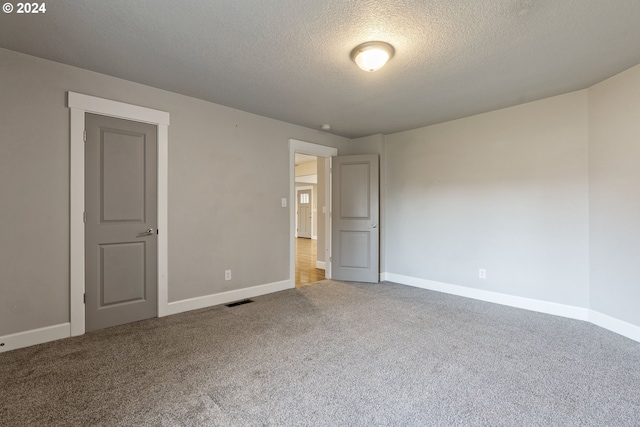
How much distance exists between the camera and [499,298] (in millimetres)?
3727

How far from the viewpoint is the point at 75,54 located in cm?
246

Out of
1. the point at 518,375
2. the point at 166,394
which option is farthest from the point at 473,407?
the point at 166,394

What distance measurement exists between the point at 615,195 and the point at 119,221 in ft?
15.8

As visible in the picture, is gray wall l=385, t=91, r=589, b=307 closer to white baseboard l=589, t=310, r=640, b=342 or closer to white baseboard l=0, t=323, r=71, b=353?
white baseboard l=589, t=310, r=640, b=342

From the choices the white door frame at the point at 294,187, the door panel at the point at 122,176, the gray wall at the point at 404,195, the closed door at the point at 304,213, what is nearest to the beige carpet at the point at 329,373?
the gray wall at the point at 404,195

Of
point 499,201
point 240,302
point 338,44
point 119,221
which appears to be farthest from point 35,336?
point 499,201

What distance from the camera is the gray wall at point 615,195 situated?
2.67 m

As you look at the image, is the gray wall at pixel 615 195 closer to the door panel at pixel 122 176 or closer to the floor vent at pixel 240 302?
the floor vent at pixel 240 302

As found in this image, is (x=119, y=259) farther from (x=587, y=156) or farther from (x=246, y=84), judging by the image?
(x=587, y=156)

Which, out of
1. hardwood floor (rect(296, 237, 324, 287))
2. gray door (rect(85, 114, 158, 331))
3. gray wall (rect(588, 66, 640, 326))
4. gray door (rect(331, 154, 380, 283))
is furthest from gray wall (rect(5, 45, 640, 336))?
hardwood floor (rect(296, 237, 324, 287))

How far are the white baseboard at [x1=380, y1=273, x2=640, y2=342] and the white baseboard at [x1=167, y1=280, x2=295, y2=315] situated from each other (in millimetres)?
1920

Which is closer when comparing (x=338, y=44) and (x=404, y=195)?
(x=338, y=44)

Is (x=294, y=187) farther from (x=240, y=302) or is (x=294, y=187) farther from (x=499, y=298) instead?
(x=499, y=298)

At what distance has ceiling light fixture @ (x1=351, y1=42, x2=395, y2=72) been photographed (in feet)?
7.37
